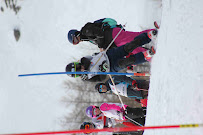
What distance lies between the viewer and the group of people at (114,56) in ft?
8.96

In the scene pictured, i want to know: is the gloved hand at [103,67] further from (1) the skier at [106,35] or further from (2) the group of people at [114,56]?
(1) the skier at [106,35]

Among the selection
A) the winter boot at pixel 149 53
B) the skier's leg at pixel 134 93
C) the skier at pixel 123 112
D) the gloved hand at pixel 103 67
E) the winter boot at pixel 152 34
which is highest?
the winter boot at pixel 152 34

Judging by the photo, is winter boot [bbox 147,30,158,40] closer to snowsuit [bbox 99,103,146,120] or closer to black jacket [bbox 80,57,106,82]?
black jacket [bbox 80,57,106,82]

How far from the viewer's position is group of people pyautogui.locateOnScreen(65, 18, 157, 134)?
273 centimetres

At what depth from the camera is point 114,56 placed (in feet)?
9.96

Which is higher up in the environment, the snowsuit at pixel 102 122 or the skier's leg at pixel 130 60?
the skier's leg at pixel 130 60

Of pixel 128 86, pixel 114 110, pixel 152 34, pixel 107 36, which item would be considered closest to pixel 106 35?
pixel 107 36

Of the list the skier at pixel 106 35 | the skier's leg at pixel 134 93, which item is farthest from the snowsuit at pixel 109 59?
the skier's leg at pixel 134 93

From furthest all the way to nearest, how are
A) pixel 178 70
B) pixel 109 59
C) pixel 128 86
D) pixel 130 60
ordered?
pixel 128 86, pixel 109 59, pixel 130 60, pixel 178 70

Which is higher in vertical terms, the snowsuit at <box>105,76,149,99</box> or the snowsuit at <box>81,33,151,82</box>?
the snowsuit at <box>81,33,151,82</box>

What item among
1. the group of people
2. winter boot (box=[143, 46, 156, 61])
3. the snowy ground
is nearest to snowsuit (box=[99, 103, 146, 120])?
the group of people

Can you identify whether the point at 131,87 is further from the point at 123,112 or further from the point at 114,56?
the point at 114,56

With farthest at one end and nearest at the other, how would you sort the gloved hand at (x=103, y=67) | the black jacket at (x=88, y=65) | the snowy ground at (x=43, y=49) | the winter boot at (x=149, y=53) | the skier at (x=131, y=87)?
the snowy ground at (x=43, y=49)
the skier at (x=131, y=87)
the black jacket at (x=88, y=65)
the gloved hand at (x=103, y=67)
the winter boot at (x=149, y=53)

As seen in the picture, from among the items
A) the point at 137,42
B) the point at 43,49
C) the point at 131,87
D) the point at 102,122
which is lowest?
the point at 102,122
